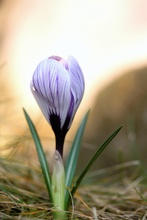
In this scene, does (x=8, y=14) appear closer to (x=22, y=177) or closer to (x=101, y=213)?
(x=22, y=177)

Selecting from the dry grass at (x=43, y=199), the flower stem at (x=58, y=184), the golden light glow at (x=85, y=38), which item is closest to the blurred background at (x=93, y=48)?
the golden light glow at (x=85, y=38)

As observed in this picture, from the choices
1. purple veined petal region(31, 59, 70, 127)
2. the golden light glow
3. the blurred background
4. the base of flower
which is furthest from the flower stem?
the golden light glow

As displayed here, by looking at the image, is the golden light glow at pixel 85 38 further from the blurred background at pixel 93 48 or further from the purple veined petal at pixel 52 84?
the purple veined petal at pixel 52 84

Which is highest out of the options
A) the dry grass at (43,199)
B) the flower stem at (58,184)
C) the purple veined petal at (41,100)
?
the purple veined petal at (41,100)

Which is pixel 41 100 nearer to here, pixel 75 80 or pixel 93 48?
pixel 75 80

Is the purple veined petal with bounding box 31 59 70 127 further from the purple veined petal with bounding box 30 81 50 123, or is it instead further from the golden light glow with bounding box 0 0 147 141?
the golden light glow with bounding box 0 0 147 141

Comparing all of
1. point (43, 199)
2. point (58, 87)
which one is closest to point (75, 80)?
point (58, 87)
